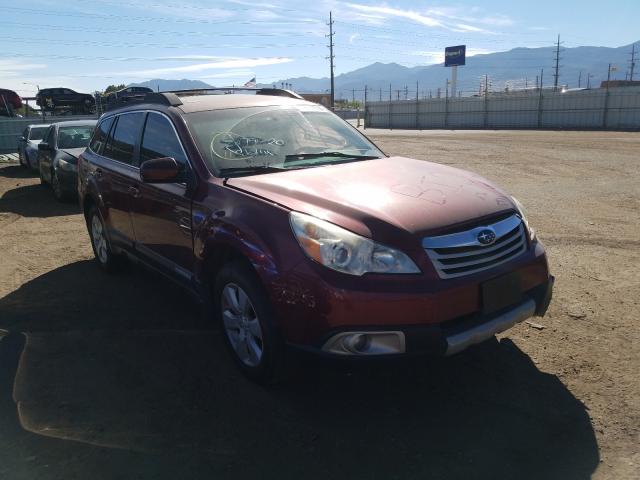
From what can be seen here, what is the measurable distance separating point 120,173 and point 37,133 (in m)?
12.8

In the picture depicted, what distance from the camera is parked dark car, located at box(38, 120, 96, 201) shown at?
10164 mm

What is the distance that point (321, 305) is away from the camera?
276cm

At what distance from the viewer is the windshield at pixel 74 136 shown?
445 inches

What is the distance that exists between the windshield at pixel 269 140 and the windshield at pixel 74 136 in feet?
27.2

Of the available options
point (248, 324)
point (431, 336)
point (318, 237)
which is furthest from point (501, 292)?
point (248, 324)

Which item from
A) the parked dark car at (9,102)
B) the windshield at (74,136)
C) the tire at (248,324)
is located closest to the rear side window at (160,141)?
the tire at (248,324)

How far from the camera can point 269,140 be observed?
404 cm

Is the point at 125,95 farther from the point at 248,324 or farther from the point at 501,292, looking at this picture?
the point at 501,292

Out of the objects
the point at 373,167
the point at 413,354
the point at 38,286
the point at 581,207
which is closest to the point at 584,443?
the point at 413,354

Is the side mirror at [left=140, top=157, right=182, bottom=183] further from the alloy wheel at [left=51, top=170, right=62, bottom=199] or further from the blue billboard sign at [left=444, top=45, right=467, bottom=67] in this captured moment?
the blue billboard sign at [left=444, top=45, right=467, bottom=67]

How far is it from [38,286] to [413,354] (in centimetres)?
443

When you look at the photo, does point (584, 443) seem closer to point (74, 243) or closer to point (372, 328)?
point (372, 328)

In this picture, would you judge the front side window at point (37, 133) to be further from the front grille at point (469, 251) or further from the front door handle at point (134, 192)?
the front grille at point (469, 251)

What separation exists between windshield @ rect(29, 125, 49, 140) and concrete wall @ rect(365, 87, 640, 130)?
3488 centimetres
